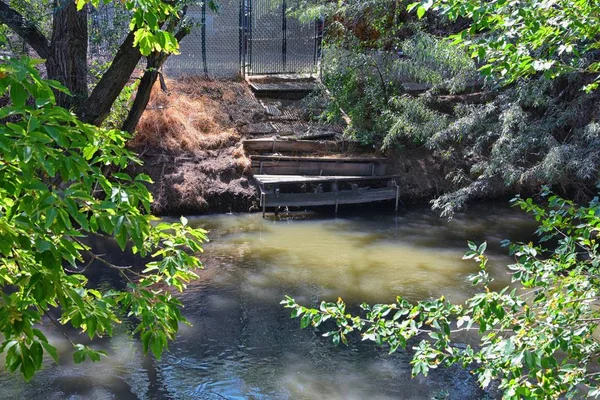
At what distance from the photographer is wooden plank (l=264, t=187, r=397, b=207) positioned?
1205 centimetres

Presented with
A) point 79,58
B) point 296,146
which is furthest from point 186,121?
point 79,58

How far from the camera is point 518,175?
10.4 metres

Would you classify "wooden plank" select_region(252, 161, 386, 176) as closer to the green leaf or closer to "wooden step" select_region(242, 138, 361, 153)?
"wooden step" select_region(242, 138, 361, 153)

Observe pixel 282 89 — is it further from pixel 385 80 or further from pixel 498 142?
pixel 498 142

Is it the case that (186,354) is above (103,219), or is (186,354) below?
below

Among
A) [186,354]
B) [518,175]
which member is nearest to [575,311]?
[186,354]

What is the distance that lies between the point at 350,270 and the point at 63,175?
7372mm

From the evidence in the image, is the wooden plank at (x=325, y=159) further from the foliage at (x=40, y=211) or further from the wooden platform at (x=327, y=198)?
the foliage at (x=40, y=211)

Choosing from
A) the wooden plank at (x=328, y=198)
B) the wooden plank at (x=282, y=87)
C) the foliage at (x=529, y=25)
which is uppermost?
the wooden plank at (x=282, y=87)

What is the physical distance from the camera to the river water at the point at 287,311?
6129mm

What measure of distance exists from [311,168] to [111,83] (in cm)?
684

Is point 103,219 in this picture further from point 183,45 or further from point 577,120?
point 183,45

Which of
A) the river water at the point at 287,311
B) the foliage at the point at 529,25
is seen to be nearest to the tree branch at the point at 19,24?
the river water at the point at 287,311

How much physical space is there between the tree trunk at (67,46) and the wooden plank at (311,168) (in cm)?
570
